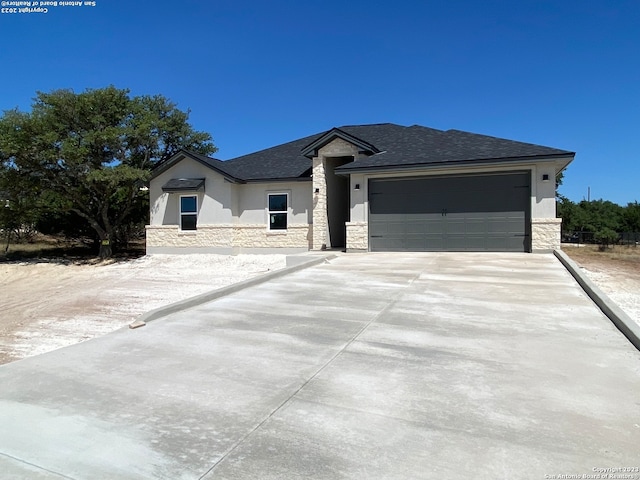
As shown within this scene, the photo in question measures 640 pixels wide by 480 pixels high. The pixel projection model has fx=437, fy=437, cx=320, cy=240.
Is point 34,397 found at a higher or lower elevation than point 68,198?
lower

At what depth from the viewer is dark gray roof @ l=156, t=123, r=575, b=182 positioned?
49.5ft

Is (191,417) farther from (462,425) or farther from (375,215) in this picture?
(375,215)

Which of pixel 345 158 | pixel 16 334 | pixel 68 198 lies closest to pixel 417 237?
pixel 345 158

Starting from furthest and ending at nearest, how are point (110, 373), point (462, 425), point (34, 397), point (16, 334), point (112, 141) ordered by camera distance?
point (112, 141)
point (16, 334)
point (110, 373)
point (34, 397)
point (462, 425)

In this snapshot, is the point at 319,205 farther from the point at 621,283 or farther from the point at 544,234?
the point at 621,283

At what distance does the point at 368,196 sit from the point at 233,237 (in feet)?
21.8

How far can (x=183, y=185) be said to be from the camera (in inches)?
768

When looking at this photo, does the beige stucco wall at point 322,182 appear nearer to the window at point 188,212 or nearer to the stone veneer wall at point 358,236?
the stone veneer wall at point 358,236

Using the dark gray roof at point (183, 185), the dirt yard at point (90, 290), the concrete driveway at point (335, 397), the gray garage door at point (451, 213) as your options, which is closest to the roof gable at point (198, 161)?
the dark gray roof at point (183, 185)

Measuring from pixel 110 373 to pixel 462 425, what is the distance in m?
3.45

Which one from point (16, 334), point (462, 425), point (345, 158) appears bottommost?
point (16, 334)

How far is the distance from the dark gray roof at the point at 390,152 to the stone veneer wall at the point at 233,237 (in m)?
2.29

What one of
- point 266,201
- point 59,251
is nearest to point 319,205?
point 266,201

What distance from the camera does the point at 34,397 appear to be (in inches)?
155
